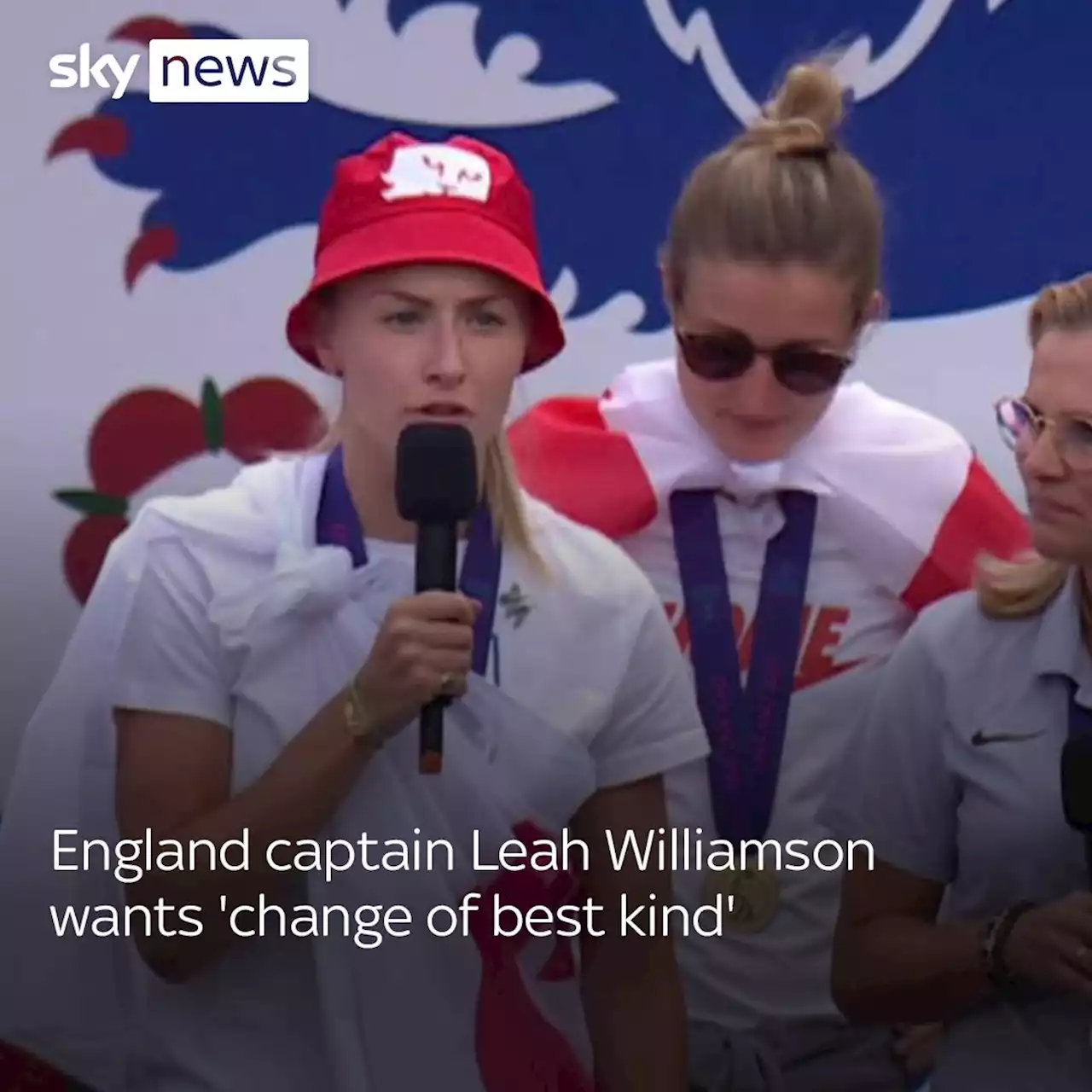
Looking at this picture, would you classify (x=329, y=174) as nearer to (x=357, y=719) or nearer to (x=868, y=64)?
(x=868, y=64)

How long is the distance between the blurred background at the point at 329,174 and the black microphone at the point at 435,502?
1.84ft

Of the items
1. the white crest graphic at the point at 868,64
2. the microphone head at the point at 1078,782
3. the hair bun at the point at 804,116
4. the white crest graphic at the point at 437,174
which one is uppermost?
the white crest graphic at the point at 868,64

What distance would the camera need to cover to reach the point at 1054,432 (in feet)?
5.26

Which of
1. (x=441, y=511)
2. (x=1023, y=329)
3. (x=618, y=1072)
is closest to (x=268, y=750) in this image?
(x=441, y=511)

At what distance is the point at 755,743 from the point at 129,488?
0.72 meters

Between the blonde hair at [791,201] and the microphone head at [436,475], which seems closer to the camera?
the microphone head at [436,475]

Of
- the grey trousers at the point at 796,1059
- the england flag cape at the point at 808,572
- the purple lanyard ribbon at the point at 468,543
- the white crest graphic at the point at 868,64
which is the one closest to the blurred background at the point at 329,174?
the white crest graphic at the point at 868,64

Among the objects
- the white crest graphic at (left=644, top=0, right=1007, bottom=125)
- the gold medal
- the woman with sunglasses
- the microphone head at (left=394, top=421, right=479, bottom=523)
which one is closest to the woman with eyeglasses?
the gold medal

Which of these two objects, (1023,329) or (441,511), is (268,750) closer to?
(441,511)

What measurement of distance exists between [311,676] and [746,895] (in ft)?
1.97

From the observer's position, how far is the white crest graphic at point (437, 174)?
1632mm

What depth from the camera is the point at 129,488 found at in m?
2.02

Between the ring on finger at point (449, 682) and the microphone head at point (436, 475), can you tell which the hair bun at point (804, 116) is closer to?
the microphone head at point (436, 475)

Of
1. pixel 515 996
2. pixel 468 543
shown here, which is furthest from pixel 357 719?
pixel 515 996
